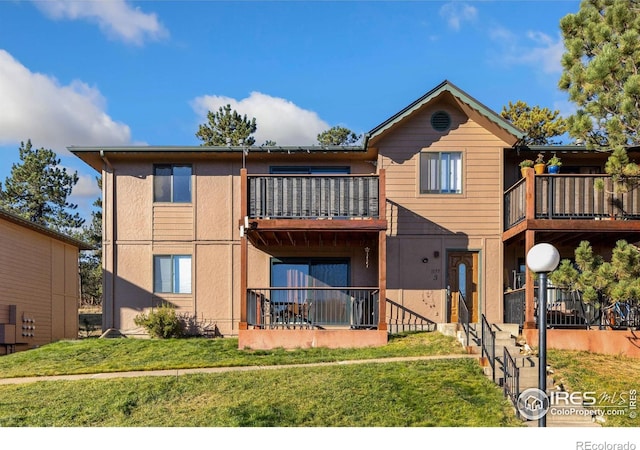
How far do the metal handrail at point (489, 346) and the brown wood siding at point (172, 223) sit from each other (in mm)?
9467

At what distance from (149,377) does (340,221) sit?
247 inches

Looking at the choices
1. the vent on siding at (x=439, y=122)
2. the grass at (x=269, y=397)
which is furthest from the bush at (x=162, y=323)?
the vent on siding at (x=439, y=122)

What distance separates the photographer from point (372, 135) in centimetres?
1809

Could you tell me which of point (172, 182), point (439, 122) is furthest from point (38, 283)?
point (439, 122)

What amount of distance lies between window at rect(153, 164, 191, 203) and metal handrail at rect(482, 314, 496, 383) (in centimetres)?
991

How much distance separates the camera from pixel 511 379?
1191 centimetres

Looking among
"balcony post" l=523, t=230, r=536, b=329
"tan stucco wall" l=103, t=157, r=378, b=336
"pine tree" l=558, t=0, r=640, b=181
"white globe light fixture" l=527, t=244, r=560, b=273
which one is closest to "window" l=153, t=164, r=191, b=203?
"tan stucco wall" l=103, t=157, r=378, b=336

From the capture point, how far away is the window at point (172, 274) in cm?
1964

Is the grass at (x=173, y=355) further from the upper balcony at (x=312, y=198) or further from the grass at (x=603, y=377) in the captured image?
the upper balcony at (x=312, y=198)

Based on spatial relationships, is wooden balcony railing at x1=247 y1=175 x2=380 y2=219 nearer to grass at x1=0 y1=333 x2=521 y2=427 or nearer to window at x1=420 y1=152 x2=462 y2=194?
window at x1=420 y1=152 x2=462 y2=194

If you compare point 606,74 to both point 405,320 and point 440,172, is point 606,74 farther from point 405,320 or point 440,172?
point 405,320

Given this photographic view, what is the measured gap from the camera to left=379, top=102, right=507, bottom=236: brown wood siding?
62.0 feet
